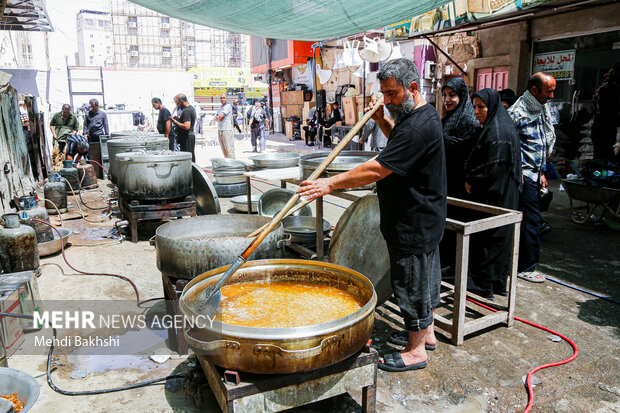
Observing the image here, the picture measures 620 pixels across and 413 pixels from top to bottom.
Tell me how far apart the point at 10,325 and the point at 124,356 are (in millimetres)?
895

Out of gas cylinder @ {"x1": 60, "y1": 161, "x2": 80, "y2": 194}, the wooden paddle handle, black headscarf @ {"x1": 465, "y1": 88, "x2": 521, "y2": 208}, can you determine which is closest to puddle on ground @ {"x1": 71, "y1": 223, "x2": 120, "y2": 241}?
gas cylinder @ {"x1": 60, "y1": 161, "x2": 80, "y2": 194}

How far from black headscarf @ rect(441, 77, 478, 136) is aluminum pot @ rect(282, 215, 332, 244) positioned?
198cm

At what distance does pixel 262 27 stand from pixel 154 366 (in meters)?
5.00

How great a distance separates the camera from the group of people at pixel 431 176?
2.72 meters

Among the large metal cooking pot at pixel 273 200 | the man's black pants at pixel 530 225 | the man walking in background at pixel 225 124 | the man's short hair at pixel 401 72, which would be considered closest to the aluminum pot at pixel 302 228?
the large metal cooking pot at pixel 273 200

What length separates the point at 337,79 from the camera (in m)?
19.8

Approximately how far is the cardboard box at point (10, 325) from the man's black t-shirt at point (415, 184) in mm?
2838

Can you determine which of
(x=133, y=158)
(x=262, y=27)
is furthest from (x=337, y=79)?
(x=133, y=158)

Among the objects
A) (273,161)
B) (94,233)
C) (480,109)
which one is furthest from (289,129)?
(480,109)

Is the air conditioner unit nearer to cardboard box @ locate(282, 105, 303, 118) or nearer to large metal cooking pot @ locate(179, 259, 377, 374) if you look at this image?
cardboard box @ locate(282, 105, 303, 118)

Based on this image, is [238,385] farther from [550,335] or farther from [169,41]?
[169,41]

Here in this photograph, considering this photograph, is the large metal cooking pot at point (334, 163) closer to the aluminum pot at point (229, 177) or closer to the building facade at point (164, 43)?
the aluminum pot at point (229, 177)

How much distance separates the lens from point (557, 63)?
909cm

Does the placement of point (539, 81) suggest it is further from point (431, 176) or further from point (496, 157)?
point (431, 176)
